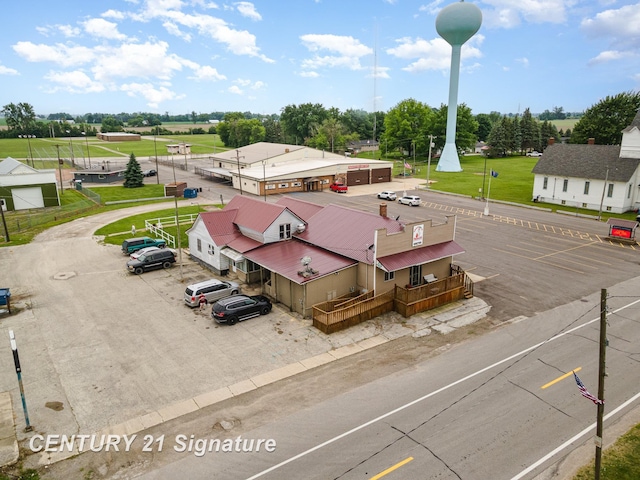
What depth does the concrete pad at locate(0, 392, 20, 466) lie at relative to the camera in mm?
15992

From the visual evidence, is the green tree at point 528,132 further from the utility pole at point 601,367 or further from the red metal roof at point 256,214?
the utility pole at point 601,367

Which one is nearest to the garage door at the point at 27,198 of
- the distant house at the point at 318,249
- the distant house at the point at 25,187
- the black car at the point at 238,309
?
the distant house at the point at 25,187

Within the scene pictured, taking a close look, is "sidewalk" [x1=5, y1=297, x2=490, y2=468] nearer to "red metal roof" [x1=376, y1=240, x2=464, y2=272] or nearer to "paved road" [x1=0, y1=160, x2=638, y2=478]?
"paved road" [x1=0, y1=160, x2=638, y2=478]

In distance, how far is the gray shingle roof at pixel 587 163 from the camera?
2199 inches

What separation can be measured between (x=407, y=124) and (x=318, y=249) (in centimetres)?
9680

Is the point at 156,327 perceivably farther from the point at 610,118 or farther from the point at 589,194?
the point at 610,118

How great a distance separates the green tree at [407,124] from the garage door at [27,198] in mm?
87481

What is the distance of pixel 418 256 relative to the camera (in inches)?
1164

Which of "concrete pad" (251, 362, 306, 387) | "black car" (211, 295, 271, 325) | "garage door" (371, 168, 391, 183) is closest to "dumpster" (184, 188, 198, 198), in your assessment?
"garage door" (371, 168, 391, 183)

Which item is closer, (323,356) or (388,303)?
(323,356)

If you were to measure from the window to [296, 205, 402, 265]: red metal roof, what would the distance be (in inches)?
32.5

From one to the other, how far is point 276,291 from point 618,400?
19.4 m

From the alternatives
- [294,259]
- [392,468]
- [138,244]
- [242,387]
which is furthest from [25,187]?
[392,468]

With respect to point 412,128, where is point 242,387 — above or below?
below
